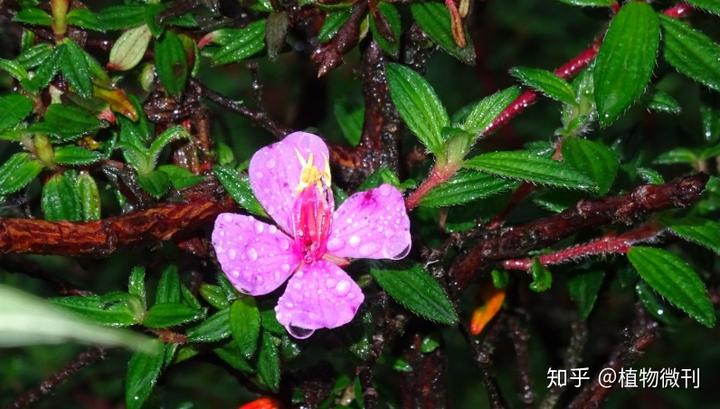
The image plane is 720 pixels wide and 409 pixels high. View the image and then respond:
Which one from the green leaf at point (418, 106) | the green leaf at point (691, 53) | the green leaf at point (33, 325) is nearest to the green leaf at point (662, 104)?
the green leaf at point (691, 53)

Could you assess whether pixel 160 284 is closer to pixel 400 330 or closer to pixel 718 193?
pixel 400 330

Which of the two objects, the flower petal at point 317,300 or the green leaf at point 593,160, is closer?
the flower petal at point 317,300

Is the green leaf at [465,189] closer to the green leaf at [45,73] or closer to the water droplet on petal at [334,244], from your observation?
the water droplet on petal at [334,244]

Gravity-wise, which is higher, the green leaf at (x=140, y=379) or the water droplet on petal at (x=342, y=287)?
the water droplet on petal at (x=342, y=287)

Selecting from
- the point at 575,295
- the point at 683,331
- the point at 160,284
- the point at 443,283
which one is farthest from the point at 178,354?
the point at 683,331

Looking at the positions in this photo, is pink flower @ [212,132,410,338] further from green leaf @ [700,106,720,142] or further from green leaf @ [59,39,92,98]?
green leaf @ [700,106,720,142]

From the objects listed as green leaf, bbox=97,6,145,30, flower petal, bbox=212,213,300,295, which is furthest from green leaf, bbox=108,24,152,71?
flower petal, bbox=212,213,300,295

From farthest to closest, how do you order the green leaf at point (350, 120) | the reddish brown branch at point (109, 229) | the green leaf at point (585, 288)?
the green leaf at point (350, 120)
the green leaf at point (585, 288)
the reddish brown branch at point (109, 229)
